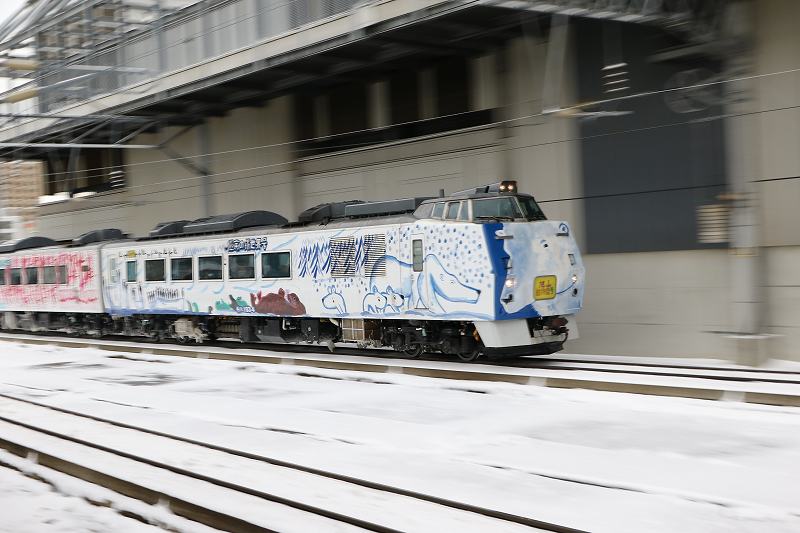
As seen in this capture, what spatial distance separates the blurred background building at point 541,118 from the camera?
15.0 metres

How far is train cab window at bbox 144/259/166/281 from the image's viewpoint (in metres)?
21.1

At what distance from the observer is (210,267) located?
19.7 meters

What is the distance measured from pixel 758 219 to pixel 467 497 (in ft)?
31.4

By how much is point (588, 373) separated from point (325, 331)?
21.2 feet

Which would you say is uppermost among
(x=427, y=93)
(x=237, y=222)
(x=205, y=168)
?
(x=427, y=93)

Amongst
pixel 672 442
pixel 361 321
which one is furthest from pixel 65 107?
pixel 672 442

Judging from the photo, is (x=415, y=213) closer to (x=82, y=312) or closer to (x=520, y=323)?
(x=520, y=323)

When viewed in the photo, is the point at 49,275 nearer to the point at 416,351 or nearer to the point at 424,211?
the point at 416,351

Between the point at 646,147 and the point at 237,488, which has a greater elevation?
the point at 646,147

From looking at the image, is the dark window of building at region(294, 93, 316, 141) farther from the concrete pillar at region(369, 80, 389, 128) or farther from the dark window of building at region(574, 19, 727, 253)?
the dark window of building at region(574, 19, 727, 253)

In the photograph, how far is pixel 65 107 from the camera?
29219 mm

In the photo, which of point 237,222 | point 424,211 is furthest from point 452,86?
point 424,211

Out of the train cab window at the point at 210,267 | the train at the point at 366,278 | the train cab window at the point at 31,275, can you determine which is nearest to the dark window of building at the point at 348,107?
the train at the point at 366,278

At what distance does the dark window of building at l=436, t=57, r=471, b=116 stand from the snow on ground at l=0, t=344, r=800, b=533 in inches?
360
